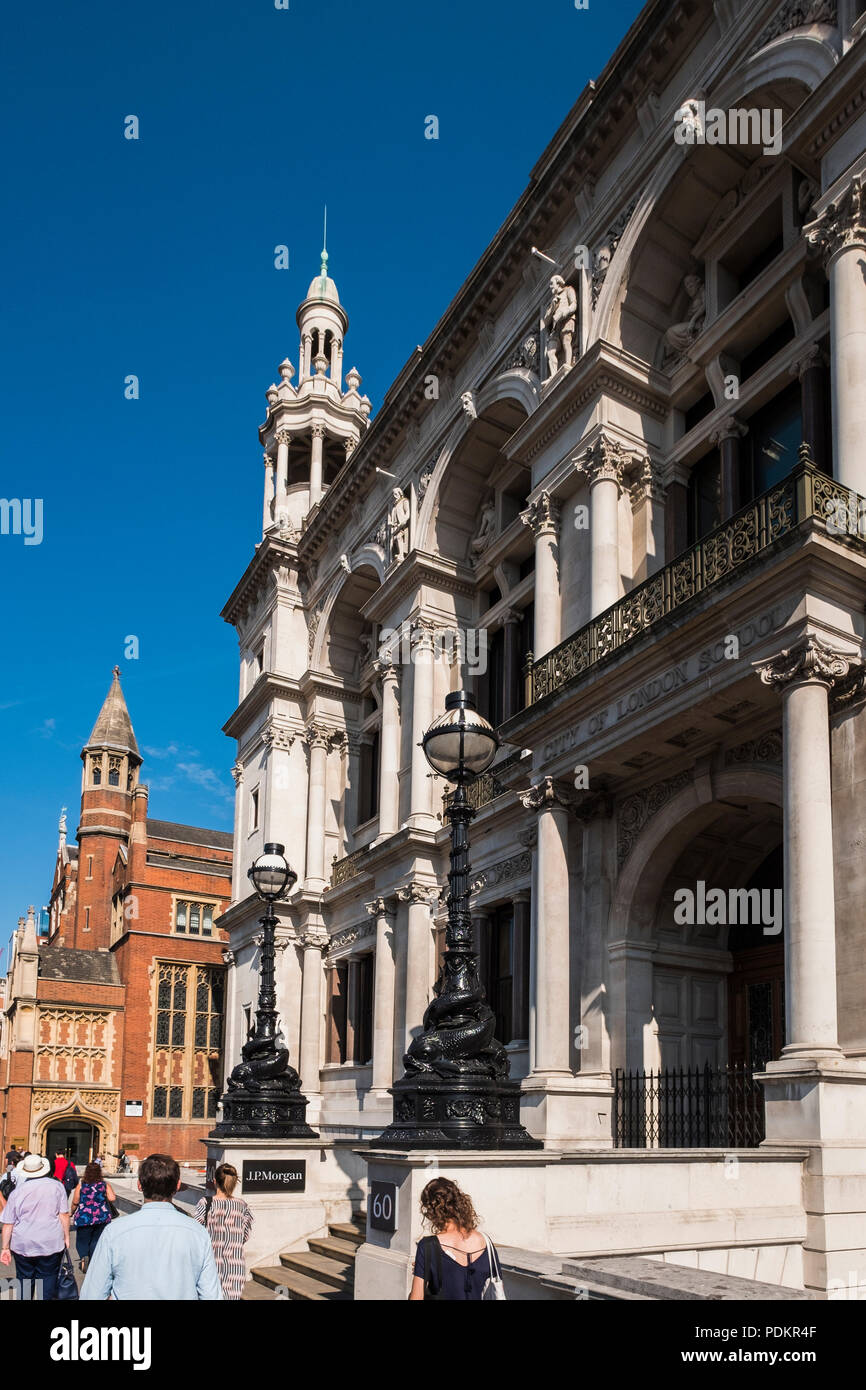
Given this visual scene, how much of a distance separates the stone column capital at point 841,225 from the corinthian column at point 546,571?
273 inches

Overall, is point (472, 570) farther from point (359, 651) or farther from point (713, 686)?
point (713, 686)

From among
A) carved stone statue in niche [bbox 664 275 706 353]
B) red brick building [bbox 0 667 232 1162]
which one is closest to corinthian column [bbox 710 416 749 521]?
carved stone statue in niche [bbox 664 275 706 353]

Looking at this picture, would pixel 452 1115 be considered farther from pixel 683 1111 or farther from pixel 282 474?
pixel 282 474

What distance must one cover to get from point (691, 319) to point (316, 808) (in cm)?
1802

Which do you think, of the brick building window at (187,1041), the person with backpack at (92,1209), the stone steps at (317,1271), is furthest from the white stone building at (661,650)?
the brick building window at (187,1041)

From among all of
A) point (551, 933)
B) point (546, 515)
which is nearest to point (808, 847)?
point (551, 933)

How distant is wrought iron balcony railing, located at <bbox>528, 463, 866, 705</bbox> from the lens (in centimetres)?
1321

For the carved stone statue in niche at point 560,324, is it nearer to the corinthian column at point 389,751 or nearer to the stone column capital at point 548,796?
the stone column capital at point 548,796

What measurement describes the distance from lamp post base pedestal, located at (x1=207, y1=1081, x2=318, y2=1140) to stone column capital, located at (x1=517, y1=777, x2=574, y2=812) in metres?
5.40

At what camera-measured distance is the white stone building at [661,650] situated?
485 inches

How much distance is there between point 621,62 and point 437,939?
16856 mm

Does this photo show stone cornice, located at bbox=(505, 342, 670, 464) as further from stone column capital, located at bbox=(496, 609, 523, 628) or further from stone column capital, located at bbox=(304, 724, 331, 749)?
stone column capital, located at bbox=(304, 724, 331, 749)
